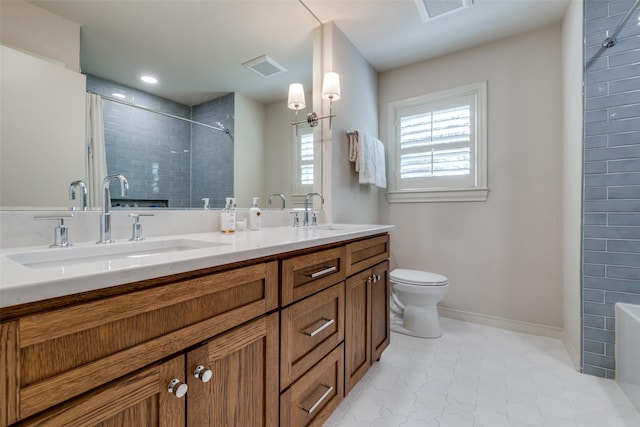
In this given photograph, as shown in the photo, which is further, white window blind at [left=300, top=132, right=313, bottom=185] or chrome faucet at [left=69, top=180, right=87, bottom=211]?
white window blind at [left=300, top=132, right=313, bottom=185]

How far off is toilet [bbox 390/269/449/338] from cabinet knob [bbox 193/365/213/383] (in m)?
1.74

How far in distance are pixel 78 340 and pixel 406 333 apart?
7.08ft

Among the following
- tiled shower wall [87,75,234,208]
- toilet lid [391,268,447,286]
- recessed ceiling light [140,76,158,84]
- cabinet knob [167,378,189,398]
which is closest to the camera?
cabinet knob [167,378,189,398]

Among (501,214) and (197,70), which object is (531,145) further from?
(197,70)

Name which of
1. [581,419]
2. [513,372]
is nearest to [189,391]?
[581,419]

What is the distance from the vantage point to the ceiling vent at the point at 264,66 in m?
1.65

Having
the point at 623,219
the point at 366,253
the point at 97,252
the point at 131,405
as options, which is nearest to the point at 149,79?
the point at 97,252

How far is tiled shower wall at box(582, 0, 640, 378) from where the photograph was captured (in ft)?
5.22

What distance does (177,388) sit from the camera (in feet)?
2.14

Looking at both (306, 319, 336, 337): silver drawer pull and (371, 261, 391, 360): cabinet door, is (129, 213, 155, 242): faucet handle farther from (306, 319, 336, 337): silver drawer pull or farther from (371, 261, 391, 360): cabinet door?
(371, 261, 391, 360): cabinet door

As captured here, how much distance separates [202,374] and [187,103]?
1124 mm

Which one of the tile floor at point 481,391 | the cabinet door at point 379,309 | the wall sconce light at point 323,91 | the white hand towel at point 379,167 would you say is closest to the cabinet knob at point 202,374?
the tile floor at point 481,391

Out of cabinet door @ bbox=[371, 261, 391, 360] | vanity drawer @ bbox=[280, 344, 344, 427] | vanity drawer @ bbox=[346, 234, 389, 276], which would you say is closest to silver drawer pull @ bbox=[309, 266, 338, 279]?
vanity drawer @ bbox=[346, 234, 389, 276]

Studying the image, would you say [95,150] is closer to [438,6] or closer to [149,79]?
[149,79]
